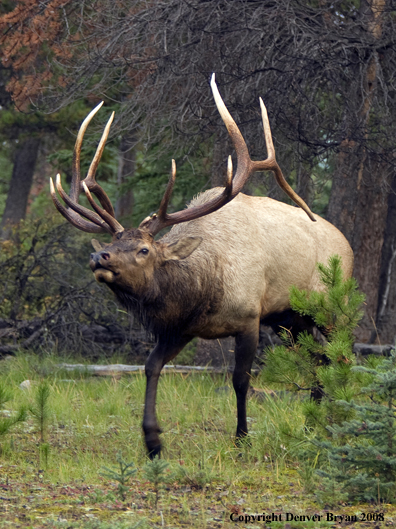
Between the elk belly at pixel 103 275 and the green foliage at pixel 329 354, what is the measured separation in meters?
1.16

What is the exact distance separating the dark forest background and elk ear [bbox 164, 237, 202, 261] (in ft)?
8.61

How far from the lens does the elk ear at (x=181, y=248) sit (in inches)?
217

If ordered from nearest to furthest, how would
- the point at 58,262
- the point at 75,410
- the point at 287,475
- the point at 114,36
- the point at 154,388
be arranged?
1. the point at 287,475
2. the point at 154,388
3. the point at 75,410
4. the point at 114,36
5. the point at 58,262

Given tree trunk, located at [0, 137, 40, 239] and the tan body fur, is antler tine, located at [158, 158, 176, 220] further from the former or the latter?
tree trunk, located at [0, 137, 40, 239]

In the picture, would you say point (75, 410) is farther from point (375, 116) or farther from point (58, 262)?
point (375, 116)

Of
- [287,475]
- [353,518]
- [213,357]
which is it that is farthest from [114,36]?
[353,518]

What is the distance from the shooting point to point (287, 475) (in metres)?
4.88

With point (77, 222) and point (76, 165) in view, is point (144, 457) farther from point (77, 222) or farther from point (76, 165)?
point (76, 165)

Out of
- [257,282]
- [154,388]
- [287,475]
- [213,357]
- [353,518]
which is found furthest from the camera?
[213,357]

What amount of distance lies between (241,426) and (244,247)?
4.85 feet

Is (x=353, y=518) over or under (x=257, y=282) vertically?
under

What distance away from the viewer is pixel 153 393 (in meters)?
5.64

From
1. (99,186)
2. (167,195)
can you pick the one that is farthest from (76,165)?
(167,195)

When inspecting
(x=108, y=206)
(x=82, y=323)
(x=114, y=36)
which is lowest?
(x=82, y=323)
